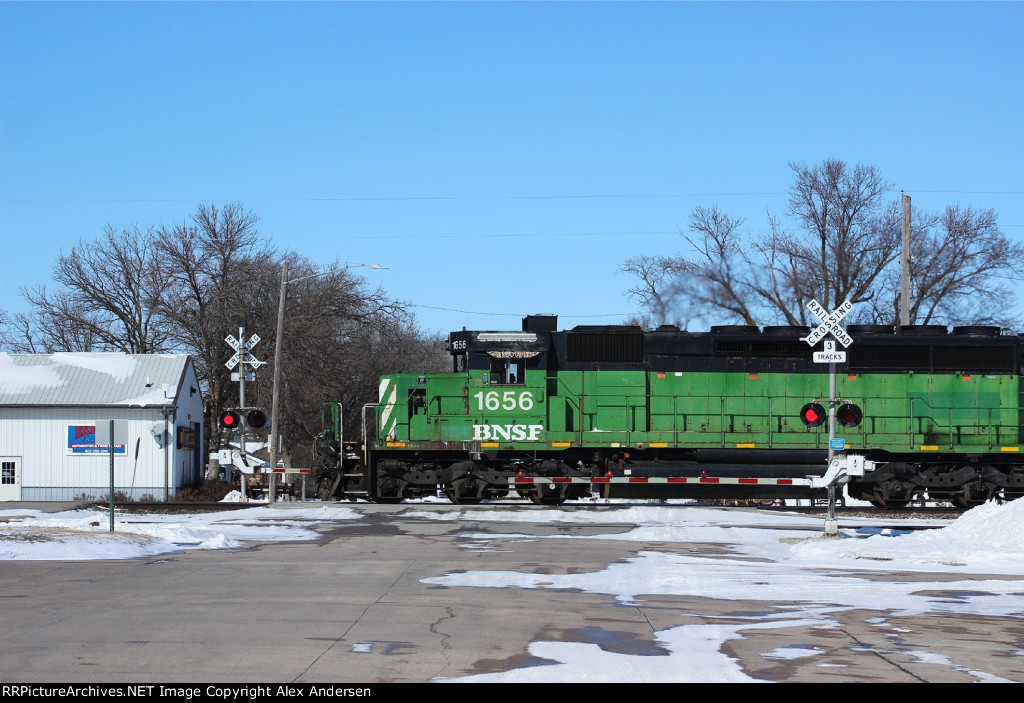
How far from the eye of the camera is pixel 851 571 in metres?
14.1

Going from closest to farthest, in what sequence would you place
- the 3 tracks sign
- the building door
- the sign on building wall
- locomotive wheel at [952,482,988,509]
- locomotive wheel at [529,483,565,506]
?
the 3 tracks sign < locomotive wheel at [952,482,988,509] < locomotive wheel at [529,483,565,506] < the building door < the sign on building wall

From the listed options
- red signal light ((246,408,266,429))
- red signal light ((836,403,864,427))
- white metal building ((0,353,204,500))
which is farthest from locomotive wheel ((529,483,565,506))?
white metal building ((0,353,204,500))

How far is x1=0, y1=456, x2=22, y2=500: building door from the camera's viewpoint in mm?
35219

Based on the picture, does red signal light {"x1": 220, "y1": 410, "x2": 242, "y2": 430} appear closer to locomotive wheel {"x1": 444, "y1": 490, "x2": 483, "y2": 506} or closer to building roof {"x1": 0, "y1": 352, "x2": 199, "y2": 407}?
locomotive wheel {"x1": 444, "y1": 490, "x2": 483, "y2": 506}

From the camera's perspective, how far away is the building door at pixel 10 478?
35.2 m

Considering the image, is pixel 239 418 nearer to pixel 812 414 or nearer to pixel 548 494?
pixel 548 494

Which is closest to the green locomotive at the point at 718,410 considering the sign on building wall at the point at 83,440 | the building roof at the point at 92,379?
the sign on building wall at the point at 83,440

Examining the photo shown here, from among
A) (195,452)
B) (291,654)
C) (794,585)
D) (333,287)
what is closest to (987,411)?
(794,585)

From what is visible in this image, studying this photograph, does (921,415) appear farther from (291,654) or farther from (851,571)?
(291,654)

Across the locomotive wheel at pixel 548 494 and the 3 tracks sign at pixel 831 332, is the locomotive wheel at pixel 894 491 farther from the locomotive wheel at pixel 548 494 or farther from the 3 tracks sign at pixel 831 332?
the 3 tracks sign at pixel 831 332

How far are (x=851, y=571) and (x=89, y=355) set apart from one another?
108 feet

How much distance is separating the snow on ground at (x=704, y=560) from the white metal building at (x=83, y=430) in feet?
40.5

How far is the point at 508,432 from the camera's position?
24953 millimetres

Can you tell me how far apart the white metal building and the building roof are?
0.03 m
